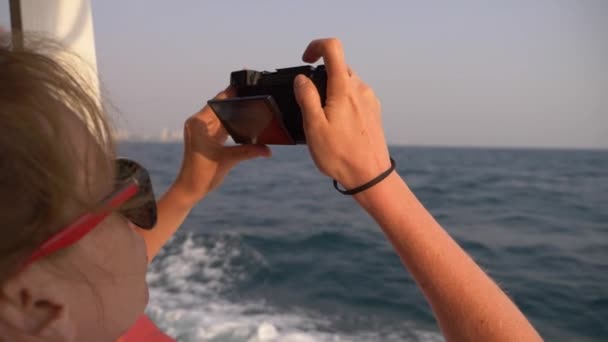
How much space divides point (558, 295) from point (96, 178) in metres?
3.76

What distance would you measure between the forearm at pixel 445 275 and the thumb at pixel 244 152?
15.8 inches

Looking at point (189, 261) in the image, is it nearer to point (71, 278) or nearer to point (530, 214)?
point (71, 278)

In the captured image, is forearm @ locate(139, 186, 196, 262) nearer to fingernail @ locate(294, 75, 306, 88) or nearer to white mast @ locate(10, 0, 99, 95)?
fingernail @ locate(294, 75, 306, 88)

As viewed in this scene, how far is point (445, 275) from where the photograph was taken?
2.15 ft

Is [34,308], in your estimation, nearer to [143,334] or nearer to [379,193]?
[379,193]

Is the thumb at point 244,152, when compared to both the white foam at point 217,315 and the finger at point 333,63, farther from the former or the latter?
the white foam at point 217,315

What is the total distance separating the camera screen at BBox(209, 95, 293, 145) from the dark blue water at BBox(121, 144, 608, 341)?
0.59ft

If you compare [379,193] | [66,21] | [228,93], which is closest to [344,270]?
[66,21]

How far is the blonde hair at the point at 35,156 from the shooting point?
0.46m

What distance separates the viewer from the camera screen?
868mm

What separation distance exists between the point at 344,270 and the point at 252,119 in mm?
3241

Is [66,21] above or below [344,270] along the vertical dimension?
above

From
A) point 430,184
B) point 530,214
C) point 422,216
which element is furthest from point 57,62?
point 430,184

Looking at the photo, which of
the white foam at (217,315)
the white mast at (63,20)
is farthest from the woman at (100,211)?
the white foam at (217,315)
